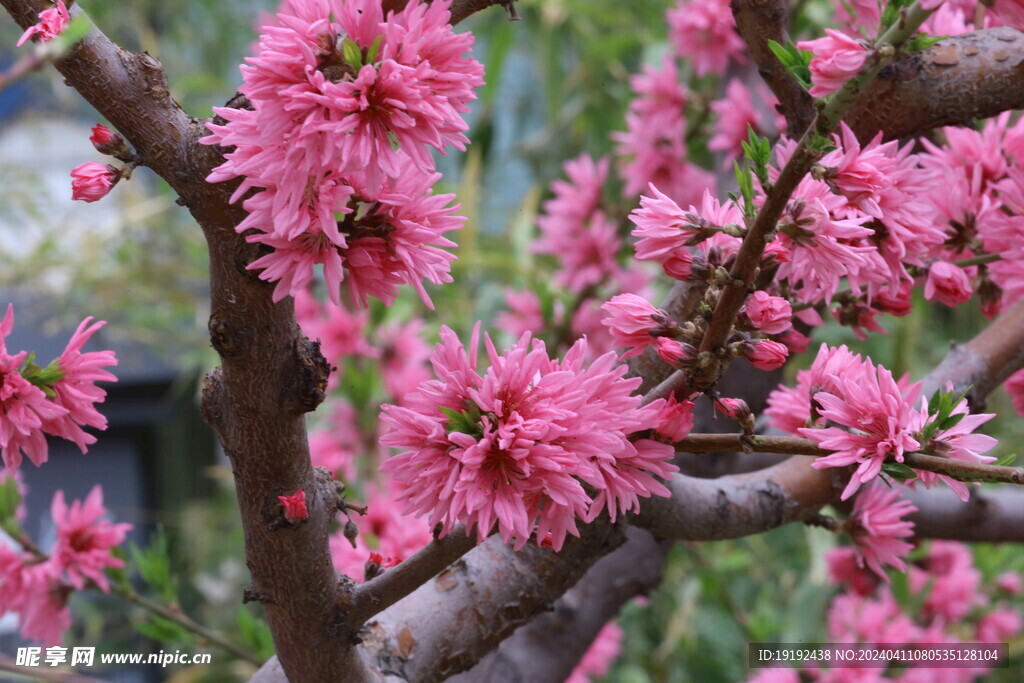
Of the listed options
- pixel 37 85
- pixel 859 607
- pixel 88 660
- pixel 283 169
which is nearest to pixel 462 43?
pixel 283 169

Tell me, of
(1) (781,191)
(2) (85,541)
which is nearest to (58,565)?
(2) (85,541)

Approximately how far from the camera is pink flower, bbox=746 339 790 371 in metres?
0.37

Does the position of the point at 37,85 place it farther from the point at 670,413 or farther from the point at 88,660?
the point at 670,413

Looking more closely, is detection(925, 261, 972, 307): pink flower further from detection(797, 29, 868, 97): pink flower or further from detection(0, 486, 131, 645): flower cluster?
detection(0, 486, 131, 645): flower cluster

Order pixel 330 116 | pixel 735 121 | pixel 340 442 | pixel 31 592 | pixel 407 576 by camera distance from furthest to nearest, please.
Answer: pixel 340 442 → pixel 735 121 → pixel 31 592 → pixel 407 576 → pixel 330 116

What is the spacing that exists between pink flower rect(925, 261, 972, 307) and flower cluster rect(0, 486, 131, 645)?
0.54m

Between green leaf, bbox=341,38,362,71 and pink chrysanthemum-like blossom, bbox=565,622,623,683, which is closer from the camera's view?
green leaf, bbox=341,38,362,71

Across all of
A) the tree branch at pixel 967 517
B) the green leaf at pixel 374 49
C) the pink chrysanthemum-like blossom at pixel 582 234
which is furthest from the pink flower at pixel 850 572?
the green leaf at pixel 374 49

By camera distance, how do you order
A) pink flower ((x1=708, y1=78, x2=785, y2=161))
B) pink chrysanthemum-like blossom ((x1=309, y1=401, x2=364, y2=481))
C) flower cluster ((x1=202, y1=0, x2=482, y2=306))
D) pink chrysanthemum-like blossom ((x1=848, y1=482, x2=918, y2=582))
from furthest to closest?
pink chrysanthemum-like blossom ((x1=309, y1=401, x2=364, y2=481))
pink flower ((x1=708, y1=78, x2=785, y2=161))
pink chrysanthemum-like blossom ((x1=848, y1=482, x2=918, y2=582))
flower cluster ((x1=202, y1=0, x2=482, y2=306))

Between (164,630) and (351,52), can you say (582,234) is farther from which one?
(351,52)

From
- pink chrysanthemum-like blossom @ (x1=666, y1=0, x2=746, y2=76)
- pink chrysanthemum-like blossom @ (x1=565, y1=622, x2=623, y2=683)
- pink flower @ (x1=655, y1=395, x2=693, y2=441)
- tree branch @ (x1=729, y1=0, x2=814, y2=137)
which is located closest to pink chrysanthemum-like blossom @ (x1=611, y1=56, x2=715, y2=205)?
pink chrysanthemum-like blossom @ (x1=666, y1=0, x2=746, y2=76)

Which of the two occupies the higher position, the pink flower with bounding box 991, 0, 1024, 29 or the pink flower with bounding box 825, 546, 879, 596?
the pink flower with bounding box 991, 0, 1024, 29

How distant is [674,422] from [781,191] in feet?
0.33

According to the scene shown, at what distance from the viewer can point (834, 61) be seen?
1.07 feet
